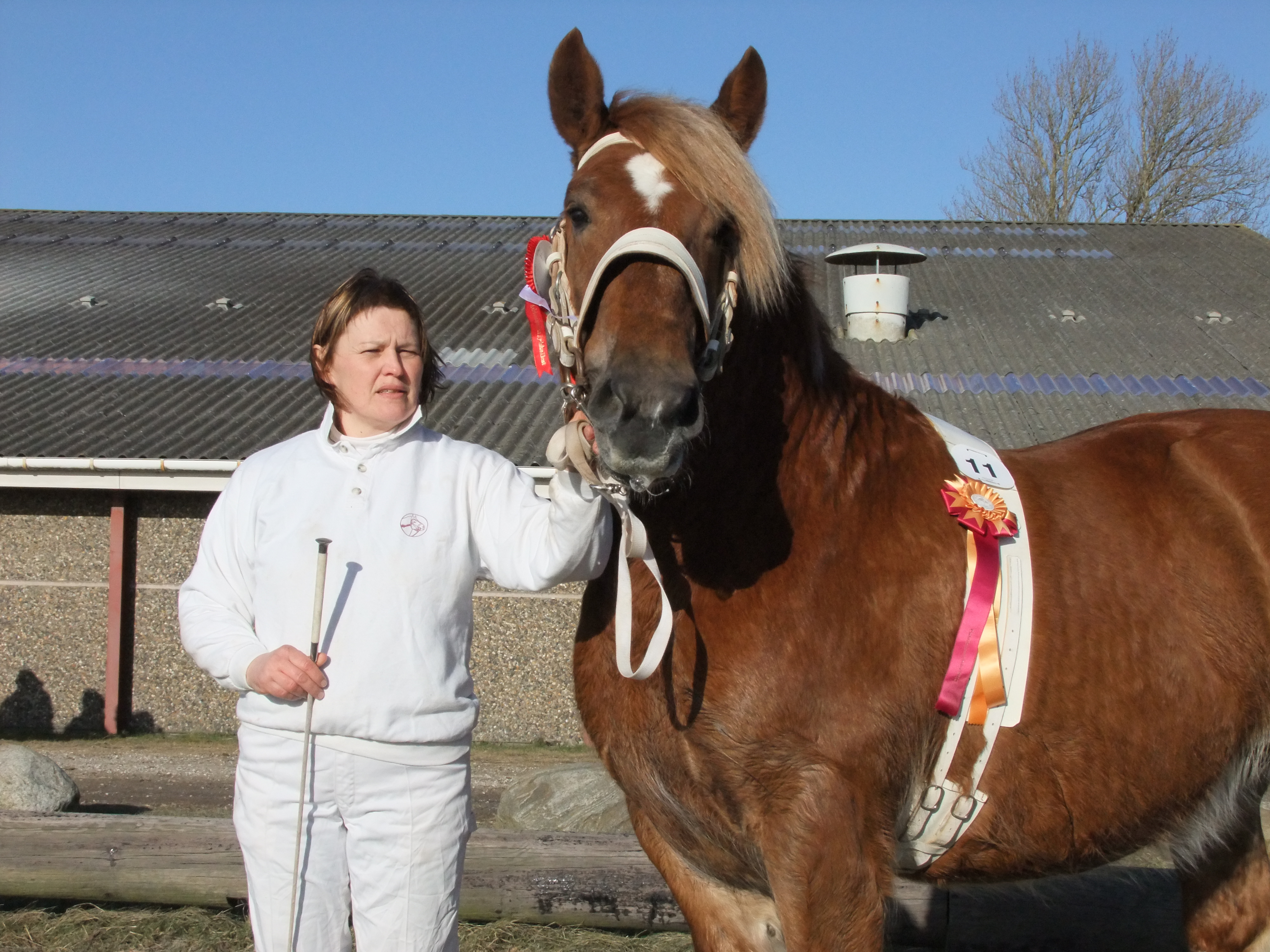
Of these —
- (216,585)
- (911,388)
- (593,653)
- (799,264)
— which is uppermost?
(911,388)

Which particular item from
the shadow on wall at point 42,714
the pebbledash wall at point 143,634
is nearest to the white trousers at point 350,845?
the pebbledash wall at point 143,634

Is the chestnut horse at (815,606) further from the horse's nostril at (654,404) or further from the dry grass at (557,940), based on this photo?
the dry grass at (557,940)

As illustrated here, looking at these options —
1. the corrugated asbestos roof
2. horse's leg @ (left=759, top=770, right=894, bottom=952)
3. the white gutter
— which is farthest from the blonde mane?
the white gutter

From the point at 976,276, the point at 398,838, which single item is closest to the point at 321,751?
the point at 398,838

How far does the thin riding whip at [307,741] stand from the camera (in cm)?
217

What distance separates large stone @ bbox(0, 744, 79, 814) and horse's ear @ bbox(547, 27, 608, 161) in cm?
532

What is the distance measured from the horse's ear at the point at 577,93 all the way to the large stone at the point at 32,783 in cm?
532

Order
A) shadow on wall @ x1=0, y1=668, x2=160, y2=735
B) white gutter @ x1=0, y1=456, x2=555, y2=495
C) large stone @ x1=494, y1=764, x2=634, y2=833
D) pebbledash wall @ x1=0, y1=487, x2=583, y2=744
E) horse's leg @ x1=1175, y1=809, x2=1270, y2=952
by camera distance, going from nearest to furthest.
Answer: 1. horse's leg @ x1=1175, y1=809, x2=1270, y2=952
2. large stone @ x1=494, y1=764, x2=634, y2=833
3. white gutter @ x1=0, y1=456, x2=555, y2=495
4. pebbledash wall @ x1=0, y1=487, x2=583, y2=744
5. shadow on wall @ x1=0, y1=668, x2=160, y2=735

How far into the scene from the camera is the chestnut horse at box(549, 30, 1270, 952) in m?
2.17

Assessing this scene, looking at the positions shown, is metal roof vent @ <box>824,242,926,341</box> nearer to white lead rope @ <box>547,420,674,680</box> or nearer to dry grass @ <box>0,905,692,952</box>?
dry grass @ <box>0,905,692,952</box>

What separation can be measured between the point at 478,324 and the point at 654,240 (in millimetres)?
9635

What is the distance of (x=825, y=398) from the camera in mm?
2498

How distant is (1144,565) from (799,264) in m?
1.13

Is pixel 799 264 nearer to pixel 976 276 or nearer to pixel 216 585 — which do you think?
pixel 216 585
